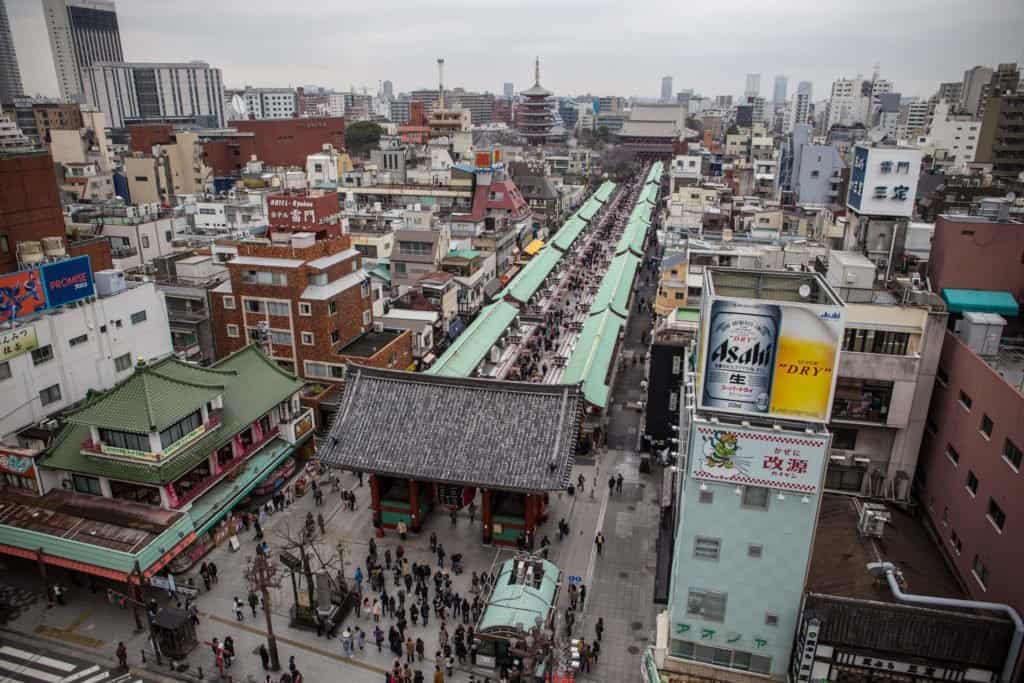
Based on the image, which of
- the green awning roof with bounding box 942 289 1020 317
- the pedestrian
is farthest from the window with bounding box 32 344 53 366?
the green awning roof with bounding box 942 289 1020 317

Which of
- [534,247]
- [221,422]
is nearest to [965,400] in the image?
[221,422]

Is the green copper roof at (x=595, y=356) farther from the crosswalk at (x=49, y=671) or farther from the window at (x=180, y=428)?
the crosswalk at (x=49, y=671)

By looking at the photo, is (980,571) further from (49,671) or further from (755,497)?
(49,671)

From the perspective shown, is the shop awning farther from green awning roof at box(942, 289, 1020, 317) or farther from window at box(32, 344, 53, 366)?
green awning roof at box(942, 289, 1020, 317)

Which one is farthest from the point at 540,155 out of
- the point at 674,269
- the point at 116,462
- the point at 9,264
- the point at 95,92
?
the point at 95,92

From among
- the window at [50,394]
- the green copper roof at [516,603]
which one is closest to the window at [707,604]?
the green copper roof at [516,603]

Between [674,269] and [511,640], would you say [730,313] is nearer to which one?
[511,640]
